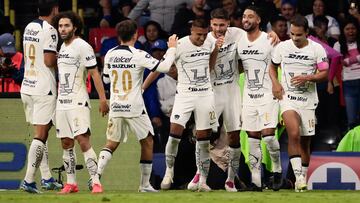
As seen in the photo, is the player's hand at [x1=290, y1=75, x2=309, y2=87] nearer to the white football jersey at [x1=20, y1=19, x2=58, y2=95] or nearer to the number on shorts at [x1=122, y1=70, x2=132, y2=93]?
the number on shorts at [x1=122, y1=70, x2=132, y2=93]

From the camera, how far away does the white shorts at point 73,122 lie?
21391 mm

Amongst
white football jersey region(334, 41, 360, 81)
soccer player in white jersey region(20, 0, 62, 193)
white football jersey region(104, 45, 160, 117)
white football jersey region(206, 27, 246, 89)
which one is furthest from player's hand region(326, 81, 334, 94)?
soccer player in white jersey region(20, 0, 62, 193)

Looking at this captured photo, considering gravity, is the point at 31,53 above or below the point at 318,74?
above

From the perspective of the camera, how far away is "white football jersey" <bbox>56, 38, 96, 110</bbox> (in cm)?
2136

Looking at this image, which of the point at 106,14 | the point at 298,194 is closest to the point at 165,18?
the point at 106,14

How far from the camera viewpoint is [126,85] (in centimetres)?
2141

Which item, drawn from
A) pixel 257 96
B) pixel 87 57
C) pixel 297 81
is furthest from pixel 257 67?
pixel 87 57

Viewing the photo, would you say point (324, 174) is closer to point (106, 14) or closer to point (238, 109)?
point (238, 109)

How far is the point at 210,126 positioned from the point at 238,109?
0.69 metres

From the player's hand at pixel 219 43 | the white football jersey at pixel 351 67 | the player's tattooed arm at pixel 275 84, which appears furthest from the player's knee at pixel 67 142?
the white football jersey at pixel 351 67

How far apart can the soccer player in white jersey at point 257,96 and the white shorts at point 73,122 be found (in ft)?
8.43

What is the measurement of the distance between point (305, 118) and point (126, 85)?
277cm

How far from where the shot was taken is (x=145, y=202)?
19.4 m

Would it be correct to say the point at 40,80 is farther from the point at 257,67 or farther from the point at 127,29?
the point at 257,67
